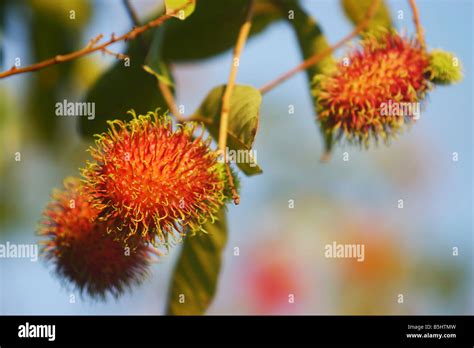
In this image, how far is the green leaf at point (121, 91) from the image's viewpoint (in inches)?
80.5

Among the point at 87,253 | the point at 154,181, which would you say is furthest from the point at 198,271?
the point at 154,181

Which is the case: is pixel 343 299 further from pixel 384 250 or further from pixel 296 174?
pixel 296 174

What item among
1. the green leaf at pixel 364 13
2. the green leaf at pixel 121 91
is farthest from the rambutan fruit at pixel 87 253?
the green leaf at pixel 364 13

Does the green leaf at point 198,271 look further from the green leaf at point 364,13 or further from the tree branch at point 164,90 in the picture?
the green leaf at point 364,13

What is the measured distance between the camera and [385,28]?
2.13 metres

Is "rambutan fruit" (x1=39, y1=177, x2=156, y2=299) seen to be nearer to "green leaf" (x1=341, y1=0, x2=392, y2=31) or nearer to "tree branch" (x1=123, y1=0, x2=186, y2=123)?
"tree branch" (x1=123, y1=0, x2=186, y2=123)

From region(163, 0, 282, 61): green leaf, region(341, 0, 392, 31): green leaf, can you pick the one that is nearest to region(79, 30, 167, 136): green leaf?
region(163, 0, 282, 61): green leaf

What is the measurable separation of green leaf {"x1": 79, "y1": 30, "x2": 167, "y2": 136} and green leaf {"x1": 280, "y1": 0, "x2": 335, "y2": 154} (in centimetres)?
50
